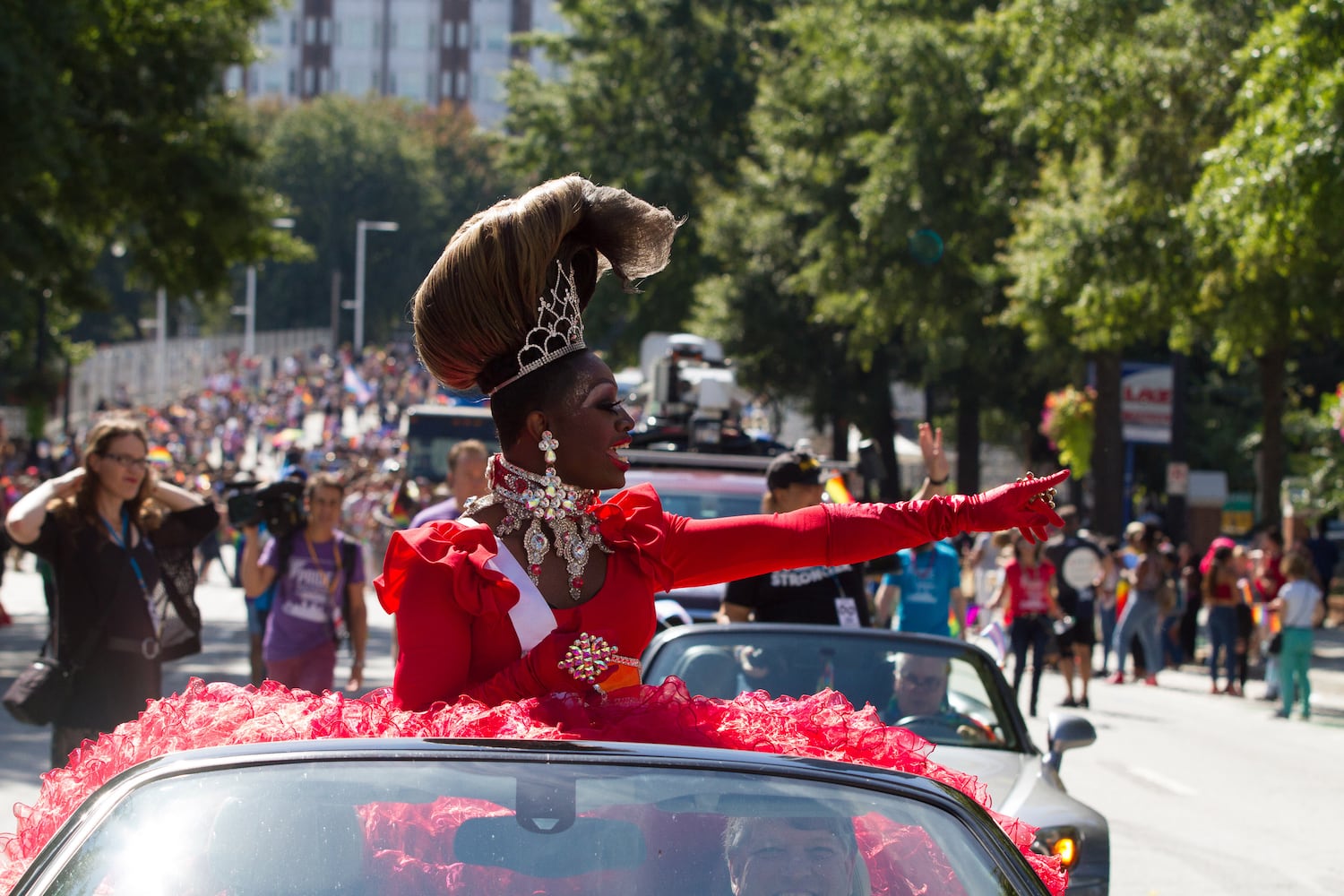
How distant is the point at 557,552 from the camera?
3.41m

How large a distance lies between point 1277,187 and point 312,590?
8.92m

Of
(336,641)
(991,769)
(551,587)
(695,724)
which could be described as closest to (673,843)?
(695,724)

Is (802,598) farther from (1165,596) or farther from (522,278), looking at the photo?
(1165,596)

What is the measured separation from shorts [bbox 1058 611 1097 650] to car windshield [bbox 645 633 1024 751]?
31.2ft

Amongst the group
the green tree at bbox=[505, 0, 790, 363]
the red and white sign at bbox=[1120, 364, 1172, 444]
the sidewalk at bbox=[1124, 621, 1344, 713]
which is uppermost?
the green tree at bbox=[505, 0, 790, 363]

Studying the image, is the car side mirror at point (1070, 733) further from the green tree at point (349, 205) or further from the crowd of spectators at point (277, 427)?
the green tree at point (349, 205)

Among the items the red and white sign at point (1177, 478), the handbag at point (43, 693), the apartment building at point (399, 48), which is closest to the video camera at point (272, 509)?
the handbag at point (43, 693)

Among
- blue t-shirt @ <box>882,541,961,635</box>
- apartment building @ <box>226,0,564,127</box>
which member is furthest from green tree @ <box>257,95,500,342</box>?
blue t-shirt @ <box>882,541,961,635</box>

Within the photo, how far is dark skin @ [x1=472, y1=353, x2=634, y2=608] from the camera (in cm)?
341

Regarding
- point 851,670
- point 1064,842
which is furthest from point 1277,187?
point 1064,842

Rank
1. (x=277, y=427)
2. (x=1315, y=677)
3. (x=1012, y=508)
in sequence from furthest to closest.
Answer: (x=277, y=427) < (x=1315, y=677) < (x=1012, y=508)

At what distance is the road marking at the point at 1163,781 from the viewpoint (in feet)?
36.2

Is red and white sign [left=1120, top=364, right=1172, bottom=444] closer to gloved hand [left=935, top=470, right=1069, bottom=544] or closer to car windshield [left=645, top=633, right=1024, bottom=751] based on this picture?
car windshield [left=645, top=633, right=1024, bottom=751]

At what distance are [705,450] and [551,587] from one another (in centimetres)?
1005
